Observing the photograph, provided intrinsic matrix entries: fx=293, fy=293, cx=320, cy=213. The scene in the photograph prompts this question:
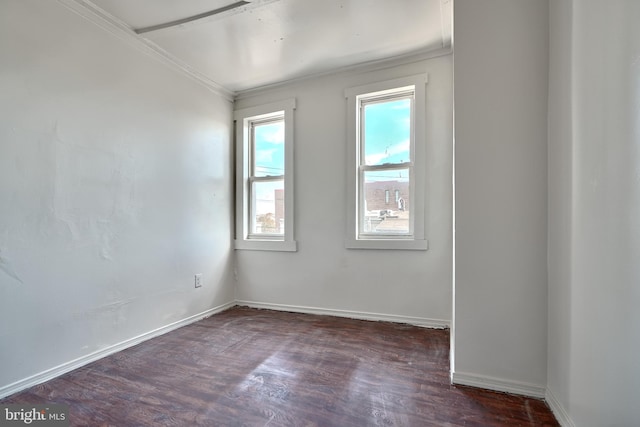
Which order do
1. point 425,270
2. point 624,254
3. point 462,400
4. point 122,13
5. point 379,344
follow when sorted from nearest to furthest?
point 624,254, point 462,400, point 122,13, point 379,344, point 425,270

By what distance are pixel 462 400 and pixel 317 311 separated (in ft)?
5.70

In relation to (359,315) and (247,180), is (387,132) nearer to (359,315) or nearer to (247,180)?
(247,180)

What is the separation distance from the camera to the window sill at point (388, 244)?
8.94 feet

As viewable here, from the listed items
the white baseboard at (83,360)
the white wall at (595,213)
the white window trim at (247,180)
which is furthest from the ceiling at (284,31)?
the white baseboard at (83,360)

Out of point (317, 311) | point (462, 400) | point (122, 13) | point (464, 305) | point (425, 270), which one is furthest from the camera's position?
point (317, 311)

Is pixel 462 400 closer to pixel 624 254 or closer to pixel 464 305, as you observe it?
pixel 464 305

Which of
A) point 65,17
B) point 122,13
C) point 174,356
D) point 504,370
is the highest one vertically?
point 122,13

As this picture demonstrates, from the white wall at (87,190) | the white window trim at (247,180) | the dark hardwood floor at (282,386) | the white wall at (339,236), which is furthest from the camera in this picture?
the white window trim at (247,180)

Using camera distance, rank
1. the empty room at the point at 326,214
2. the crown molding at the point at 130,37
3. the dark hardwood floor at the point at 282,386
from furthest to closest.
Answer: the crown molding at the point at 130,37 → the dark hardwood floor at the point at 282,386 → the empty room at the point at 326,214

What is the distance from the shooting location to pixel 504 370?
5.41 ft

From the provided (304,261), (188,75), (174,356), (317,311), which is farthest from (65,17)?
(317,311)

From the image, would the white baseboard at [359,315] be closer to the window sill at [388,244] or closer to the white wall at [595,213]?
the window sill at [388,244]

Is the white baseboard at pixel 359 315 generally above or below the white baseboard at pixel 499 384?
below

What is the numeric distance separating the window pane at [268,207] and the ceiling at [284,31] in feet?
4.05
